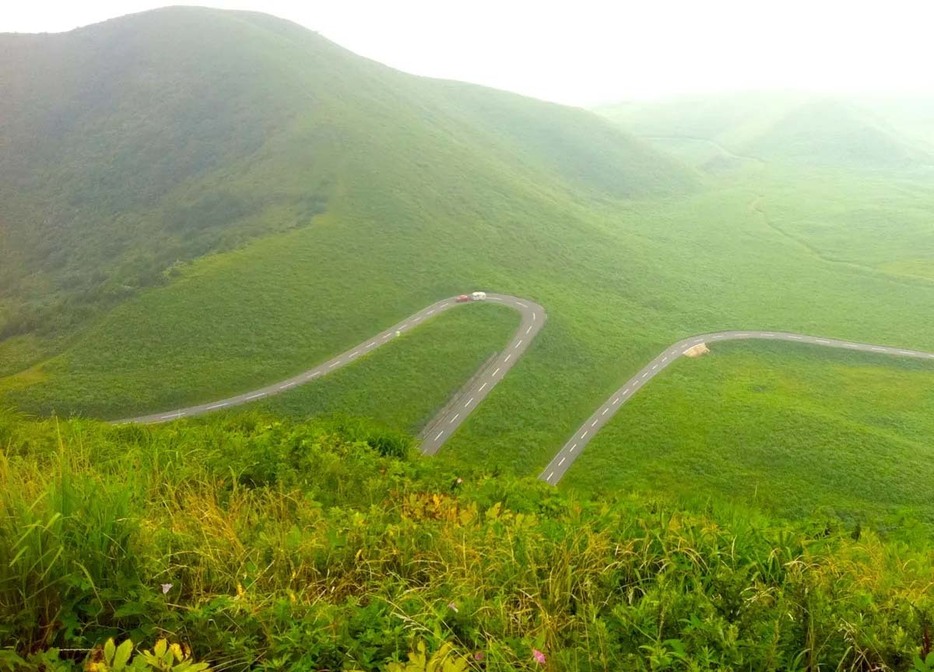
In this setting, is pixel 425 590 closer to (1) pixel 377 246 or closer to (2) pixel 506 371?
(2) pixel 506 371

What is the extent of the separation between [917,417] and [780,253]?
53009 mm

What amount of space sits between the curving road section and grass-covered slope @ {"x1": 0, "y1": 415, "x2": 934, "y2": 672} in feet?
134

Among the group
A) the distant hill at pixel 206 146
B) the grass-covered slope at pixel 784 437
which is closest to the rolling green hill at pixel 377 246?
the distant hill at pixel 206 146

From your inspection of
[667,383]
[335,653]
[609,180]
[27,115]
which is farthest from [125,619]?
[27,115]

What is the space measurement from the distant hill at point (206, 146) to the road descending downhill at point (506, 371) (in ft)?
92.0

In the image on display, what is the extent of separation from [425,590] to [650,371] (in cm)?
5895

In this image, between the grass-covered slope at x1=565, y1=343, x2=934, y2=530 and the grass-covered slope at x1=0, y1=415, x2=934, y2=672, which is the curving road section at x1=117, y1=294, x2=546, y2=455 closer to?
the grass-covered slope at x1=565, y1=343, x2=934, y2=530

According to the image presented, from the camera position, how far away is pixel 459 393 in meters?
53.5

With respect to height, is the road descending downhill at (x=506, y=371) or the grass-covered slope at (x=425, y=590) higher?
the grass-covered slope at (x=425, y=590)

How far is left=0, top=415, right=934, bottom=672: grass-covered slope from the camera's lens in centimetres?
362

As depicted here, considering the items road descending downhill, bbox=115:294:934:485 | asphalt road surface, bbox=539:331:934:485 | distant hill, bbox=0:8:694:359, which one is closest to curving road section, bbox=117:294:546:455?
road descending downhill, bbox=115:294:934:485

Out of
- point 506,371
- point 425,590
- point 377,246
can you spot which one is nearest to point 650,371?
point 506,371

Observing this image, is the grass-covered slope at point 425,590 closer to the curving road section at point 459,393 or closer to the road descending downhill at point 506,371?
the road descending downhill at point 506,371

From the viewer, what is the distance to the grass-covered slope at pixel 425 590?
362 cm
